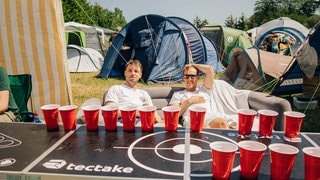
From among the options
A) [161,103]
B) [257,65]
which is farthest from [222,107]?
[257,65]

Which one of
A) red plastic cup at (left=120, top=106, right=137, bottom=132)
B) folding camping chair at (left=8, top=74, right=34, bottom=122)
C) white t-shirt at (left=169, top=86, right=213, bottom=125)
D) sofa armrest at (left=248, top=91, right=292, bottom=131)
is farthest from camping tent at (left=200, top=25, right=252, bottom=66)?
red plastic cup at (left=120, top=106, right=137, bottom=132)

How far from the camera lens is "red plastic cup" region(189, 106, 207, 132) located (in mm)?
2037

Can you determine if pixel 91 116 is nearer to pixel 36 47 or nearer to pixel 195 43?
pixel 36 47

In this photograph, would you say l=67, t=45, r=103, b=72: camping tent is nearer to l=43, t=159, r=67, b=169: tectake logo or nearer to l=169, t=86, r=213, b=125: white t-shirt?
l=169, t=86, r=213, b=125: white t-shirt

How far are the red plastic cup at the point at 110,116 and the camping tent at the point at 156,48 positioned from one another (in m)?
6.72

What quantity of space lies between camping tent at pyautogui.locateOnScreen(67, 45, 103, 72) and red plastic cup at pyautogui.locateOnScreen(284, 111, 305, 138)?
966 centimetres

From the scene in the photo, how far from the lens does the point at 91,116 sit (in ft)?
6.84

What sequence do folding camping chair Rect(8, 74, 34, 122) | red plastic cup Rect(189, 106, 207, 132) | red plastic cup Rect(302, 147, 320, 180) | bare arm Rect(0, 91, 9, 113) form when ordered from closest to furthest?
red plastic cup Rect(302, 147, 320, 180) → red plastic cup Rect(189, 106, 207, 132) → bare arm Rect(0, 91, 9, 113) → folding camping chair Rect(8, 74, 34, 122)

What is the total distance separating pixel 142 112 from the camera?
6.74ft

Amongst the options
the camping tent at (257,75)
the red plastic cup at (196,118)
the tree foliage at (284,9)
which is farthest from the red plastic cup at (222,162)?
the tree foliage at (284,9)

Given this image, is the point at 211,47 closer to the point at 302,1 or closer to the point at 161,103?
the point at 161,103

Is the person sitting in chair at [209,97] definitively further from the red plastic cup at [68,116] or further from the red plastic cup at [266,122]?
the red plastic cup at [68,116]

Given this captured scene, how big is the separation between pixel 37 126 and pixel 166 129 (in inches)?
37.1

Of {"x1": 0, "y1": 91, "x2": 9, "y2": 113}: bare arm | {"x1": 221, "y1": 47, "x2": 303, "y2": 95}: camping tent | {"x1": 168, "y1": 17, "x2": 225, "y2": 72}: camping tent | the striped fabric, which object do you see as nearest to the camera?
{"x1": 0, "y1": 91, "x2": 9, "y2": 113}: bare arm
